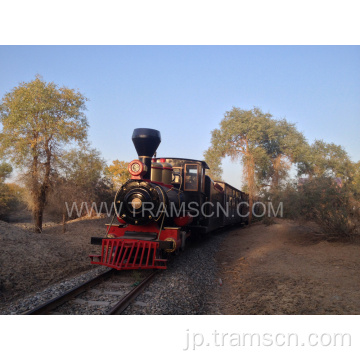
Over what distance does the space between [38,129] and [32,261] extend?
6410mm

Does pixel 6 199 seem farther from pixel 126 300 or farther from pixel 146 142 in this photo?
pixel 126 300

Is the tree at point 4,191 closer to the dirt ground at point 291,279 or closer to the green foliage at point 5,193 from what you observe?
the green foliage at point 5,193

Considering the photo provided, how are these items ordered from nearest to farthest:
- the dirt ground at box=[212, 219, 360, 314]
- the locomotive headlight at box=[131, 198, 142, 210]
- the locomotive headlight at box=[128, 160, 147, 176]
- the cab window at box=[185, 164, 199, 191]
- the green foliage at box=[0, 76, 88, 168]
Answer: the dirt ground at box=[212, 219, 360, 314] < the locomotive headlight at box=[131, 198, 142, 210] < the locomotive headlight at box=[128, 160, 147, 176] < the cab window at box=[185, 164, 199, 191] < the green foliage at box=[0, 76, 88, 168]

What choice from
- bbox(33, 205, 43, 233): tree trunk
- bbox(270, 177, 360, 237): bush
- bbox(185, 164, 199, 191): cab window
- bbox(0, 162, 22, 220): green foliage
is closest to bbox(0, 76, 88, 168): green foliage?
A: bbox(33, 205, 43, 233): tree trunk

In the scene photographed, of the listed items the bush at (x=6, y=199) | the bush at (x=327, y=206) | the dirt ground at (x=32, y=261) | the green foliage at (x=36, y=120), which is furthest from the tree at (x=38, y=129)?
the bush at (x=327, y=206)

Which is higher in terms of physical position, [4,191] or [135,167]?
[135,167]

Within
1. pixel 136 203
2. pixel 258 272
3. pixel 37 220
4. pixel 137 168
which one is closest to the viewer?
pixel 136 203

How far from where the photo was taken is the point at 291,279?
23.0ft

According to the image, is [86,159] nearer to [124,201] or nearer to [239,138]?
[124,201]

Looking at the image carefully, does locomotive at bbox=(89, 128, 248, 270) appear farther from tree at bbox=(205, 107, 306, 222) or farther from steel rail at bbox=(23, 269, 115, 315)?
tree at bbox=(205, 107, 306, 222)

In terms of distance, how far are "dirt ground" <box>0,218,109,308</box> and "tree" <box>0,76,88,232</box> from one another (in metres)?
3.03

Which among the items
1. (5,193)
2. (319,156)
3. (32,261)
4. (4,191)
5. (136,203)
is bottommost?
(32,261)

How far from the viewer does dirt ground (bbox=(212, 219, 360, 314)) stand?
541cm

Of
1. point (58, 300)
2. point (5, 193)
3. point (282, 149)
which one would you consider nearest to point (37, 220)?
A: point (5, 193)
